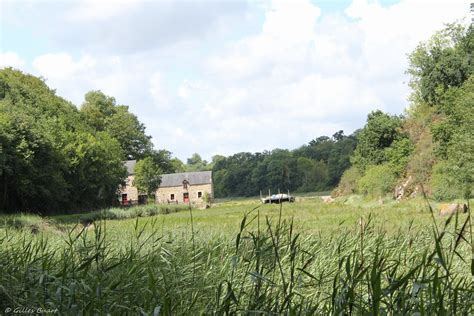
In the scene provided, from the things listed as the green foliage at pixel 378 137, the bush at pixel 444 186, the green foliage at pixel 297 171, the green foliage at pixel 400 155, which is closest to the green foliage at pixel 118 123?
the green foliage at pixel 297 171

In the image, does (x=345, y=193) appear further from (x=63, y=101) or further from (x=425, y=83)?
(x=63, y=101)

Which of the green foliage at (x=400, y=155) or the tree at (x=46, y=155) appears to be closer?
the tree at (x=46, y=155)

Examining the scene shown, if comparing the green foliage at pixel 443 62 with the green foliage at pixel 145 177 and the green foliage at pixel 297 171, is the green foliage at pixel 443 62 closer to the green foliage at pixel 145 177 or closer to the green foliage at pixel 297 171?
the green foliage at pixel 297 171

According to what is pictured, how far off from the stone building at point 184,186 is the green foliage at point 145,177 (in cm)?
1715

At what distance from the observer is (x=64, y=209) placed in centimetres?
3828

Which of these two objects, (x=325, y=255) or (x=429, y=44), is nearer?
(x=325, y=255)

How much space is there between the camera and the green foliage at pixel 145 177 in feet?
185

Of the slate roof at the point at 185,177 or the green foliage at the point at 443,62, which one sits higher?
the green foliage at the point at 443,62

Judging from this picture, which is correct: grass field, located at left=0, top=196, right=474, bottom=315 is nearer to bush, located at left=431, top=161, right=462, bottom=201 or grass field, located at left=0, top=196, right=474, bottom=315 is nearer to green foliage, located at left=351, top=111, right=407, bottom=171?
bush, located at left=431, top=161, right=462, bottom=201

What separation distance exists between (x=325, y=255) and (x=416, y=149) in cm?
3428

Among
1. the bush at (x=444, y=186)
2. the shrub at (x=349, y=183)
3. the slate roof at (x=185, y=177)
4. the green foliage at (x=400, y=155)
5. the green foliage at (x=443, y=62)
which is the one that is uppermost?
the green foliage at (x=443, y=62)

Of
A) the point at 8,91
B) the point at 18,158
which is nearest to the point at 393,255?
the point at 18,158

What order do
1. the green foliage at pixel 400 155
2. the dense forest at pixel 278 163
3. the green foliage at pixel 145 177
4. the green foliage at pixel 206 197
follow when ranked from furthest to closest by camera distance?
the green foliage at pixel 206 197 → the green foliage at pixel 145 177 → the green foliage at pixel 400 155 → the dense forest at pixel 278 163

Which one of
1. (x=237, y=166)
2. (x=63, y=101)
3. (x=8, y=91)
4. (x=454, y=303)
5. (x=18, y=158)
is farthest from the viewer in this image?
(x=237, y=166)
